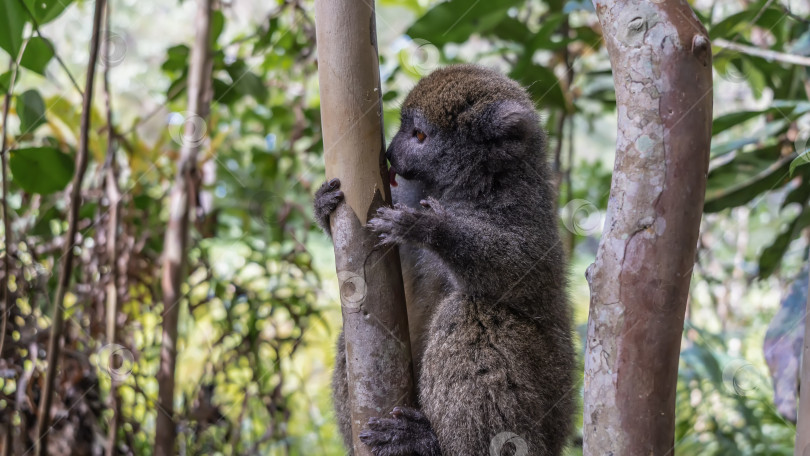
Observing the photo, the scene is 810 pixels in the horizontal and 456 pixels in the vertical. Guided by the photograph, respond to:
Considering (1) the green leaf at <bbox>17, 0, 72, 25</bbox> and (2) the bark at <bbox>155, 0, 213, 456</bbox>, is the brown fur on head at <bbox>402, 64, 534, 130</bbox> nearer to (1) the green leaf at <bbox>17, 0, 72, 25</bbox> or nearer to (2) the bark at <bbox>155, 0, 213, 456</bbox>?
(2) the bark at <bbox>155, 0, 213, 456</bbox>

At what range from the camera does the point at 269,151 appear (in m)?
5.79

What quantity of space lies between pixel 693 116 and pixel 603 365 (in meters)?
0.83

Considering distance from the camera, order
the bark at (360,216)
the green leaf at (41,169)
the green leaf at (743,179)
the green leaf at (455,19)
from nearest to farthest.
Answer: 1. the bark at (360,216)
2. the green leaf at (41,169)
3. the green leaf at (455,19)
4. the green leaf at (743,179)

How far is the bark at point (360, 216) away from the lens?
268 cm

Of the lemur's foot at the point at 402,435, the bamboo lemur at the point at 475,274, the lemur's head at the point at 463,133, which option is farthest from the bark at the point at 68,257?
the lemur's foot at the point at 402,435

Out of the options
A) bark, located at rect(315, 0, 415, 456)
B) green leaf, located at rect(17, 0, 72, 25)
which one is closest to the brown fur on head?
bark, located at rect(315, 0, 415, 456)

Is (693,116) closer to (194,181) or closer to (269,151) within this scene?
(194,181)

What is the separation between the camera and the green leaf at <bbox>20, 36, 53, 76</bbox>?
3518 mm

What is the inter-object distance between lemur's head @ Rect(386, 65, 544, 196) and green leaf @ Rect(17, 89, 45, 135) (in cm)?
182

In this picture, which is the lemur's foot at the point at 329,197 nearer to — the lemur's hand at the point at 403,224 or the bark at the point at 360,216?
the bark at the point at 360,216

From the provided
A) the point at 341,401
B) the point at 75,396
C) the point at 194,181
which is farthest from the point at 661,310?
the point at 75,396

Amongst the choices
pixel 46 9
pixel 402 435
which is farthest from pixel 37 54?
pixel 402 435

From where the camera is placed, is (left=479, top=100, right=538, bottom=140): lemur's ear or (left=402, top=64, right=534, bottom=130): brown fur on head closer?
(left=479, top=100, right=538, bottom=140): lemur's ear

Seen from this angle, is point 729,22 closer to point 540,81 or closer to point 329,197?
point 540,81
